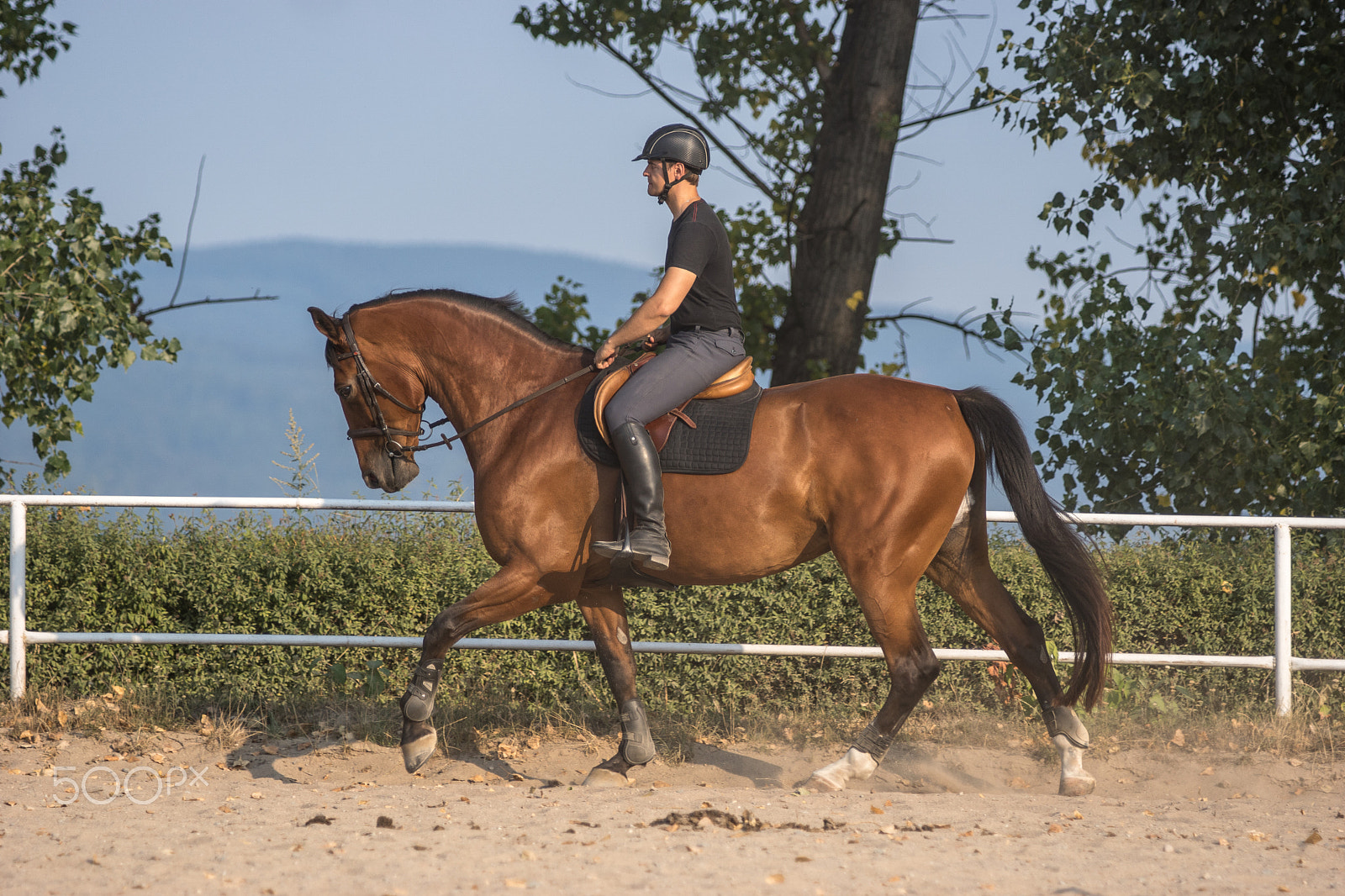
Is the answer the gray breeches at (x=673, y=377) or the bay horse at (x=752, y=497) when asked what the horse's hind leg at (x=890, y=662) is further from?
the gray breeches at (x=673, y=377)

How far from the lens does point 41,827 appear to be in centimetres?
429

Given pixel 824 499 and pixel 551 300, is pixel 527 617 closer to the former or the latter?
pixel 824 499

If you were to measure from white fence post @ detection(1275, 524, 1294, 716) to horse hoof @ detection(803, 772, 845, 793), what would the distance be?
10.1 feet

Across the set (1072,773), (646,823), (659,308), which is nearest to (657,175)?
(659,308)

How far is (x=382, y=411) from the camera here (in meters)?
5.23

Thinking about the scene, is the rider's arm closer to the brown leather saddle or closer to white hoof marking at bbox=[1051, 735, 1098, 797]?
the brown leather saddle

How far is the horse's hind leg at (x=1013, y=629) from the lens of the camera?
17.3ft

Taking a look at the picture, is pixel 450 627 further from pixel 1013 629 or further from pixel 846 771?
pixel 1013 629

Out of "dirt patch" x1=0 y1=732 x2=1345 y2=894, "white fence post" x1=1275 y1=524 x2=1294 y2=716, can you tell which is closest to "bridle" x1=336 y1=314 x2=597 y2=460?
"dirt patch" x1=0 y1=732 x2=1345 y2=894

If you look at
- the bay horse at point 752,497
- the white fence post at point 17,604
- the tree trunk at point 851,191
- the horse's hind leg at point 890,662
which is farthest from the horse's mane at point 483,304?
the tree trunk at point 851,191

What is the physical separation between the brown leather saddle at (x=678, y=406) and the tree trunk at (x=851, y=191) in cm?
687

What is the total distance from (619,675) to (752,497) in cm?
119

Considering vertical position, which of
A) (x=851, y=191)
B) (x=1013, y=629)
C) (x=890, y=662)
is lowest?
(x=890, y=662)

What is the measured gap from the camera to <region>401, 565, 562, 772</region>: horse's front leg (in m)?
4.92
